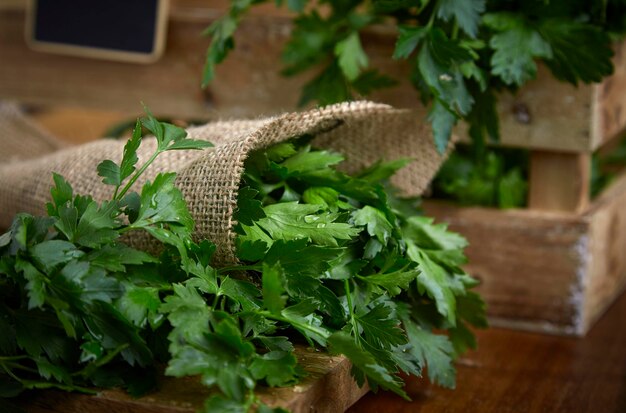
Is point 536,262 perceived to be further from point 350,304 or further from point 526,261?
point 350,304

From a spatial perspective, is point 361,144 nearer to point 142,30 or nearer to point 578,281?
point 578,281

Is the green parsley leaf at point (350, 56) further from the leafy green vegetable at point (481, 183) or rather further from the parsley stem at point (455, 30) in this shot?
the leafy green vegetable at point (481, 183)

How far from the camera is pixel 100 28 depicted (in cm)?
164

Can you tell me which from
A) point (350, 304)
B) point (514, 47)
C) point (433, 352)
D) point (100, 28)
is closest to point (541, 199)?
point (514, 47)

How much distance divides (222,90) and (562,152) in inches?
25.2

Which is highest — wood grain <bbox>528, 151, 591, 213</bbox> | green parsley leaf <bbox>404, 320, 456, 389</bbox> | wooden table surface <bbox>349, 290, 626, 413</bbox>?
wood grain <bbox>528, 151, 591, 213</bbox>

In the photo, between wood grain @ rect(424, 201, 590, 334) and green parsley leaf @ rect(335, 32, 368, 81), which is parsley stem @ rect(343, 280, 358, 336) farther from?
wood grain @ rect(424, 201, 590, 334)

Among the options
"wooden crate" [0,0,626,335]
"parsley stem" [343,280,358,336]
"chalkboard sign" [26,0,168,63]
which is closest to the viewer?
"parsley stem" [343,280,358,336]

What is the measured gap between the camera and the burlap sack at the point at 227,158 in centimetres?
87

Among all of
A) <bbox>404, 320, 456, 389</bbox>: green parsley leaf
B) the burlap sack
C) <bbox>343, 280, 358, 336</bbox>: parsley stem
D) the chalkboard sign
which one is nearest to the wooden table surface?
<bbox>404, 320, 456, 389</bbox>: green parsley leaf

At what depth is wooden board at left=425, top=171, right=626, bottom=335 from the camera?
1.30 meters

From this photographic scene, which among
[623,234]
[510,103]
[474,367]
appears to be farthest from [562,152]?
[474,367]

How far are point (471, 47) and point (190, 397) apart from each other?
2.08 feet

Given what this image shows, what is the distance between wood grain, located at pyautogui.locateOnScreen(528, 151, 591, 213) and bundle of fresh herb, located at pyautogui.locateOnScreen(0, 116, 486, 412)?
1.49 ft
